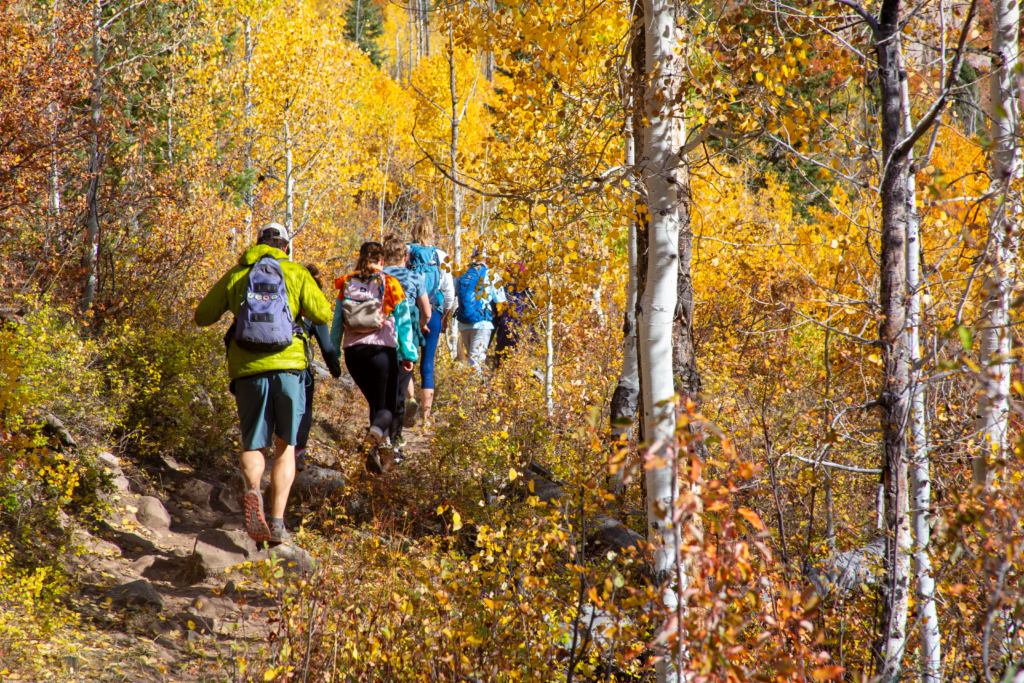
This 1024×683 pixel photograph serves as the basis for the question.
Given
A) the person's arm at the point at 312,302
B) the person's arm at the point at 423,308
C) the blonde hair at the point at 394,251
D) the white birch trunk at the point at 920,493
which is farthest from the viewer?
the person's arm at the point at 423,308

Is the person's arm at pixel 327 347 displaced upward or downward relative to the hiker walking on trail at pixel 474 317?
downward

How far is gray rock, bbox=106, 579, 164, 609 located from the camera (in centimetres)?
363

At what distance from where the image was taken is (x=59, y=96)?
6238 millimetres

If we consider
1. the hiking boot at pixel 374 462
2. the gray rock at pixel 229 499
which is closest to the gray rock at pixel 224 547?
the gray rock at pixel 229 499

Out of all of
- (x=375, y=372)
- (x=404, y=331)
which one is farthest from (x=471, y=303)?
(x=375, y=372)

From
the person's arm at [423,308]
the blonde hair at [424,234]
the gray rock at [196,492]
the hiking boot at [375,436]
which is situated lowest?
the gray rock at [196,492]

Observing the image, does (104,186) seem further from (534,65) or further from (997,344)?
(997,344)

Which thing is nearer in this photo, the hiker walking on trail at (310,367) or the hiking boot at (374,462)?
the hiker walking on trail at (310,367)

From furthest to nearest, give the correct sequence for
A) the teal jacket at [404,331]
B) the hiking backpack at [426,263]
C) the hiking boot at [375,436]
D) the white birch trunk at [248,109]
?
the white birch trunk at [248,109] → the hiking backpack at [426,263] → the teal jacket at [404,331] → the hiking boot at [375,436]

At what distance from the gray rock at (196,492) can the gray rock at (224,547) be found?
1065 millimetres

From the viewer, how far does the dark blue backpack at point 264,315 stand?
3.99 meters

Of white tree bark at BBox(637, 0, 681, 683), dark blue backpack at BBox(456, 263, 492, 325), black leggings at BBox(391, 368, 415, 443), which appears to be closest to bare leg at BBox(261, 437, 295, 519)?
black leggings at BBox(391, 368, 415, 443)

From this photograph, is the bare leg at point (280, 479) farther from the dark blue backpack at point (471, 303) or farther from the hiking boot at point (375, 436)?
the dark blue backpack at point (471, 303)

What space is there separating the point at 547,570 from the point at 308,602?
142cm
